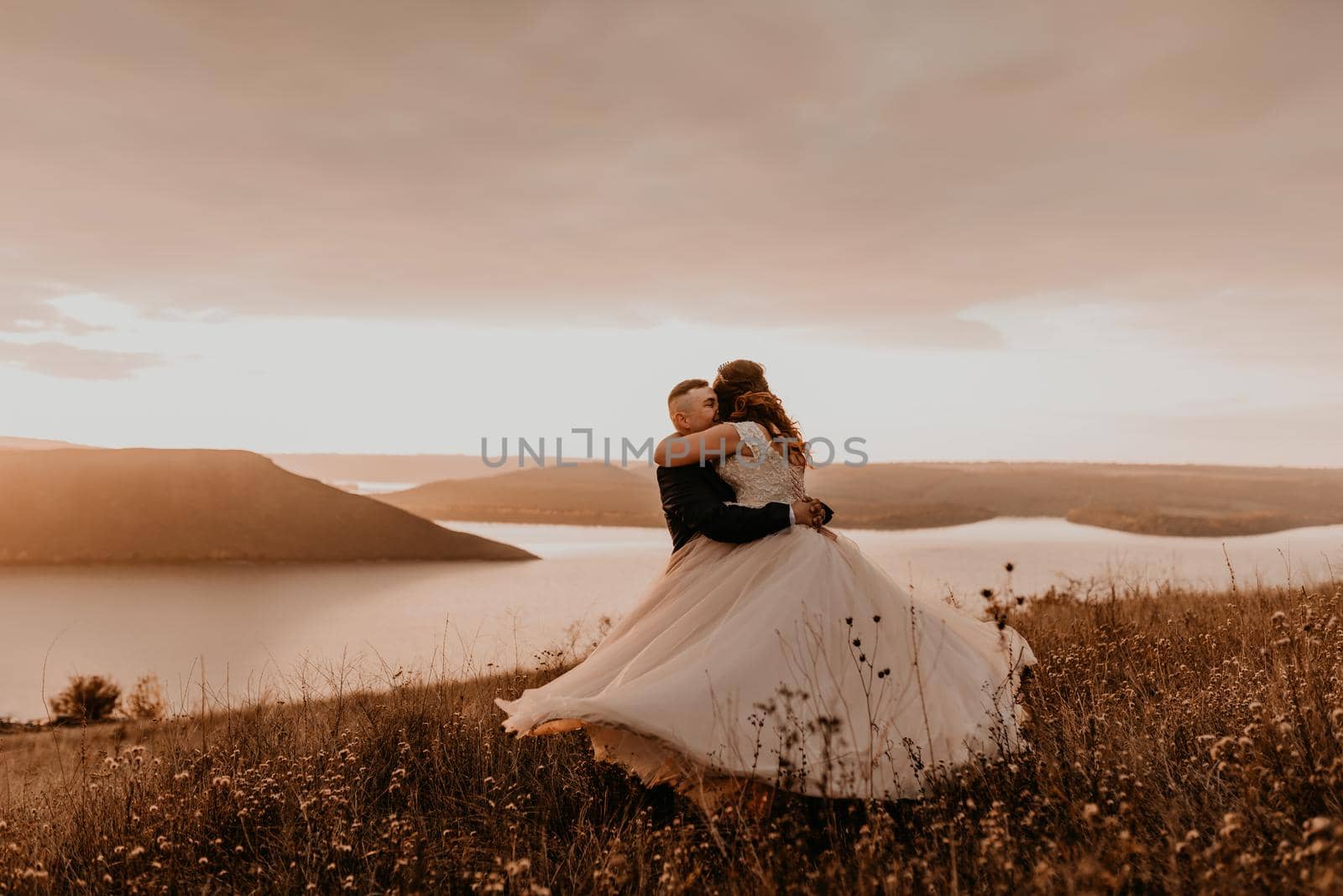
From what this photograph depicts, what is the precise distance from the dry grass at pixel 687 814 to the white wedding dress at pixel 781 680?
23 cm

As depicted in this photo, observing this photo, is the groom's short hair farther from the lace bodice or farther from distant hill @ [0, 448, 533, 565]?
distant hill @ [0, 448, 533, 565]

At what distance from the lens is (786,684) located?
14.0ft

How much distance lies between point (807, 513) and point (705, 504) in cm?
66

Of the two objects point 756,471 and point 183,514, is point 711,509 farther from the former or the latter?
point 183,514

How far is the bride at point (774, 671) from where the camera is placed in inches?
155

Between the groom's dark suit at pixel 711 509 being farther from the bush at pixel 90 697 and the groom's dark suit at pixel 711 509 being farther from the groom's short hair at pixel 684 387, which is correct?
the bush at pixel 90 697

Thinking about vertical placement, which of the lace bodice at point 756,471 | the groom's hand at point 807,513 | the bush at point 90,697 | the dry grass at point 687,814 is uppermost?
the lace bodice at point 756,471

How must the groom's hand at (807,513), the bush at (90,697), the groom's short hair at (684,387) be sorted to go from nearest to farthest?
the groom's hand at (807,513) < the groom's short hair at (684,387) < the bush at (90,697)

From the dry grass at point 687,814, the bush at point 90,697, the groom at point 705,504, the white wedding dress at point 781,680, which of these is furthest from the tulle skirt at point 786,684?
the bush at point 90,697

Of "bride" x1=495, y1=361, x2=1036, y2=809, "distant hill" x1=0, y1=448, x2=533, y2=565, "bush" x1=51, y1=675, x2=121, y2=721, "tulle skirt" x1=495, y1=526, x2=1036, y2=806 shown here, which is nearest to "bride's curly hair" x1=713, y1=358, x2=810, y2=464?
"bride" x1=495, y1=361, x2=1036, y2=809

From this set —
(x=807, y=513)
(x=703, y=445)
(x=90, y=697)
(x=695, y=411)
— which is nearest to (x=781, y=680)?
(x=807, y=513)

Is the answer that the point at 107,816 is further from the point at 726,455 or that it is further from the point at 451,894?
the point at 726,455

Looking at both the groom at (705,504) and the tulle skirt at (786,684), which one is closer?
the tulle skirt at (786,684)

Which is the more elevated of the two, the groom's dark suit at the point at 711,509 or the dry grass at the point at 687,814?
the groom's dark suit at the point at 711,509
